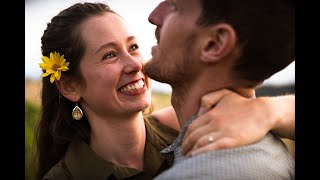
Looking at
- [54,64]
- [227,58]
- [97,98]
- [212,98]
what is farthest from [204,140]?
[54,64]

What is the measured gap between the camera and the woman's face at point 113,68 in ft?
7.73

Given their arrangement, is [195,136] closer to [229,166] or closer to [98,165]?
[229,166]

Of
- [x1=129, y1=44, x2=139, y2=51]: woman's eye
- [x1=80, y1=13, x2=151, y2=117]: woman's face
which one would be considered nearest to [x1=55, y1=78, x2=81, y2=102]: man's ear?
[x1=80, y1=13, x2=151, y2=117]: woman's face

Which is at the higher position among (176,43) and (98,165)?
(176,43)

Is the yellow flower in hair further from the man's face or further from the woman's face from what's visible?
the man's face

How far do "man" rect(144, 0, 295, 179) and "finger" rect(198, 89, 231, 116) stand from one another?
2cm

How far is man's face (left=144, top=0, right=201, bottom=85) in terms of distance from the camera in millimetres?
1698

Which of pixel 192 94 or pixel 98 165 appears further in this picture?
pixel 98 165

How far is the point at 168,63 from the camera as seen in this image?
1765 millimetres

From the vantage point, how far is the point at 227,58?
1666mm

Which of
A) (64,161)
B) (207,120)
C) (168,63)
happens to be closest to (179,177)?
(207,120)

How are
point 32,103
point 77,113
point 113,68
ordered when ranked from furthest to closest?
point 32,103 → point 77,113 → point 113,68

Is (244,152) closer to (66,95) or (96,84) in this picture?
(96,84)

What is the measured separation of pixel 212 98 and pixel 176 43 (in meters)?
0.23
